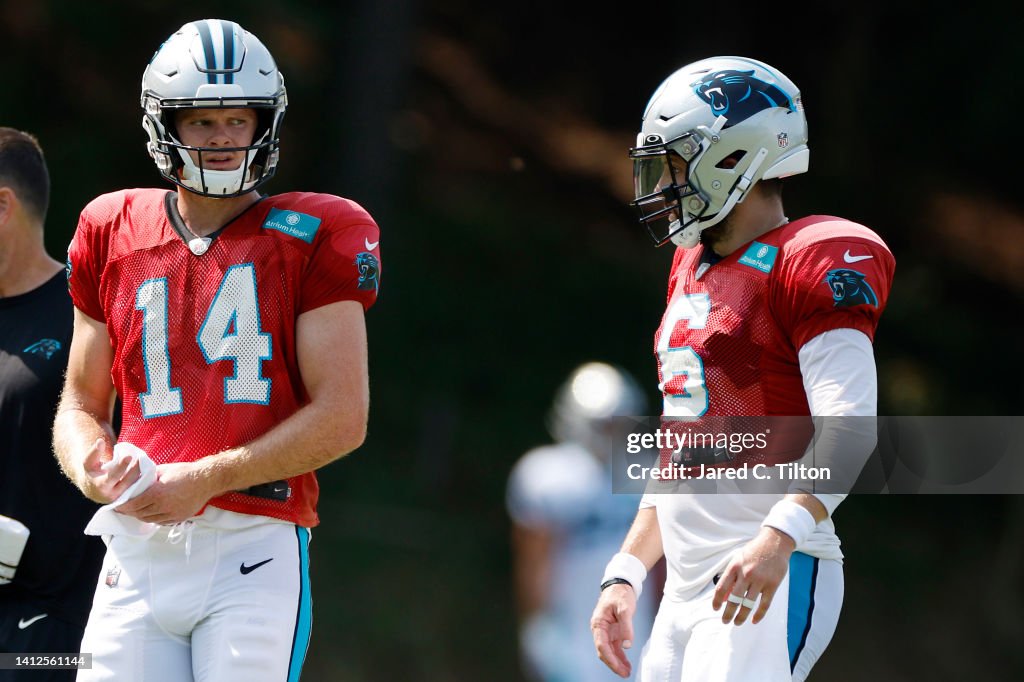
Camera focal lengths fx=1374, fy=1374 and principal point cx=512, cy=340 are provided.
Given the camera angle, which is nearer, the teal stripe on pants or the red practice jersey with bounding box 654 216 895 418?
the red practice jersey with bounding box 654 216 895 418

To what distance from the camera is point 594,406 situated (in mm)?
5461

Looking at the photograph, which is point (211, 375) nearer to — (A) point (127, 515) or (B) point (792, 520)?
(A) point (127, 515)

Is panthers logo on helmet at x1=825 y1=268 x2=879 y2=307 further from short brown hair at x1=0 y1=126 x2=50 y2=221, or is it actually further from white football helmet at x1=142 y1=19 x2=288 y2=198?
short brown hair at x1=0 y1=126 x2=50 y2=221

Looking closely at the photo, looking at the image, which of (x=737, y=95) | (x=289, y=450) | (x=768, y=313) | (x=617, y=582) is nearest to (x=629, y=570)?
(x=617, y=582)

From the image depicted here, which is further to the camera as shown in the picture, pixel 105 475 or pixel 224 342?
pixel 224 342

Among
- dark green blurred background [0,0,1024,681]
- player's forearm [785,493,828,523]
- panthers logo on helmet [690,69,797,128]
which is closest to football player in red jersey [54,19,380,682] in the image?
panthers logo on helmet [690,69,797,128]

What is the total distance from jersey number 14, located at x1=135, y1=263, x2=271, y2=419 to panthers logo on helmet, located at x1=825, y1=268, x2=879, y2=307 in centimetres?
136

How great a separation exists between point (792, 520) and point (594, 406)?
2468mm

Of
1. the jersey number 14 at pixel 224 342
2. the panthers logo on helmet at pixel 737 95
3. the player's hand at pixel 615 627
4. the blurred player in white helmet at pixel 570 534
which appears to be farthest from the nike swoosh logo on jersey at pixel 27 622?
the panthers logo on helmet at pixel 737 95

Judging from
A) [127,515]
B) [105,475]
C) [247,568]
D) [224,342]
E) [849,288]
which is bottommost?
[247,568]

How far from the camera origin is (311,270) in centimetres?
340

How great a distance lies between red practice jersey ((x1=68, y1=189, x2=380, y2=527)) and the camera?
3.37 m

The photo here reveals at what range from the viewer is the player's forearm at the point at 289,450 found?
3244 mm

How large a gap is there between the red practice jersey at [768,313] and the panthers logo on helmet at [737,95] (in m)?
0.33
